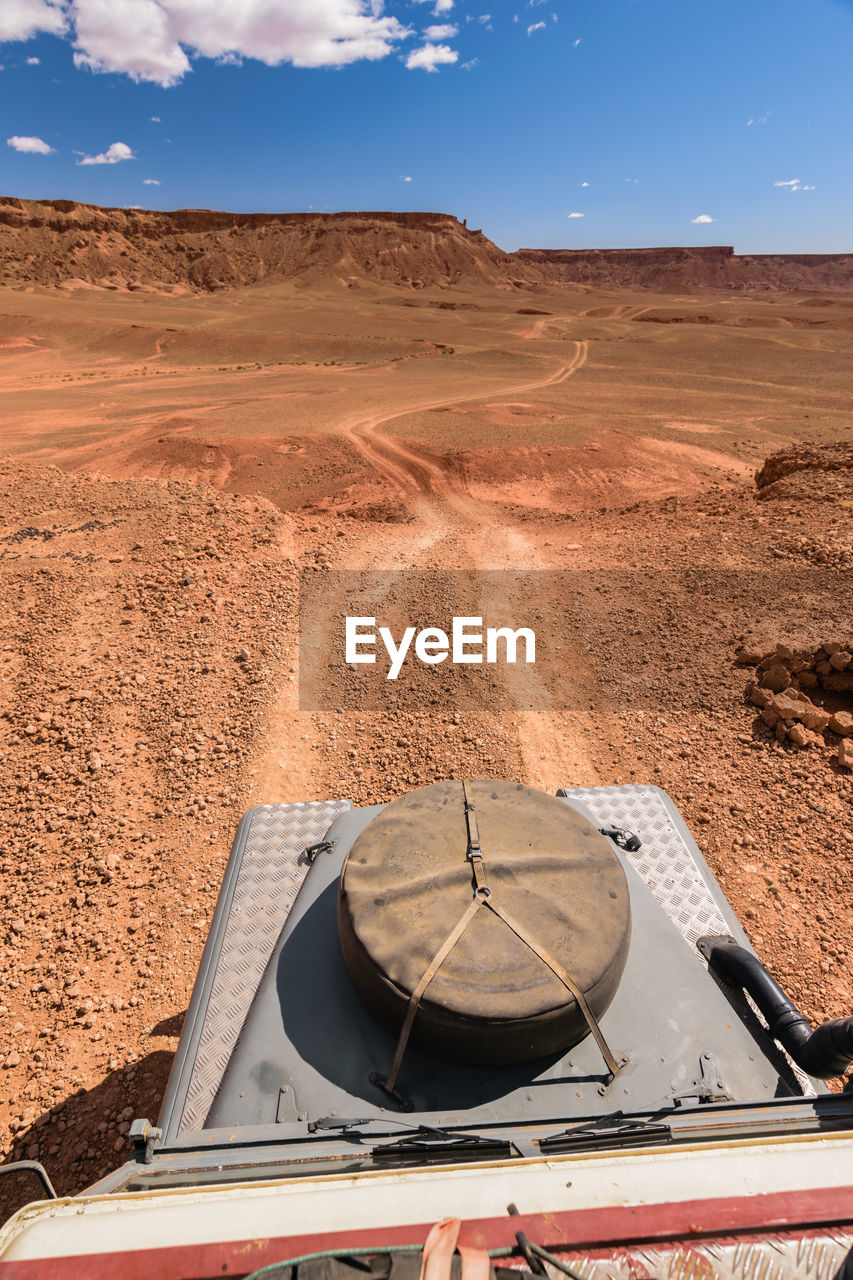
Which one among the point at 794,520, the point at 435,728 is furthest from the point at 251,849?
the point at 794,520

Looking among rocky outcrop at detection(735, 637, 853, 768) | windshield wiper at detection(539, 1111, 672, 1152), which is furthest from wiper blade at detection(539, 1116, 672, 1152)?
rocky outcrop at detection(735, 637, 853, 768)

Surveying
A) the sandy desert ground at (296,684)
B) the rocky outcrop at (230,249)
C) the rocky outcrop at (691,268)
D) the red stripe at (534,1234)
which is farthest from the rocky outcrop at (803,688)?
the rocky outcrop at (691,268)

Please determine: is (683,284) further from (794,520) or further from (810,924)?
(810,924)

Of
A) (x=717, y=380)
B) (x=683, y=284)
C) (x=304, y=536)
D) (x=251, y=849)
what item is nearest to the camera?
(x=251, y=849)

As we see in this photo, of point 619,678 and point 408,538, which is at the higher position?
point 408,538

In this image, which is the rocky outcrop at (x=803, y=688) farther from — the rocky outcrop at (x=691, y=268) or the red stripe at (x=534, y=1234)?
the rocky outcrop at (x=691, y=268)

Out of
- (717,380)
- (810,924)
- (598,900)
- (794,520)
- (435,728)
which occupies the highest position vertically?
(717,380)
